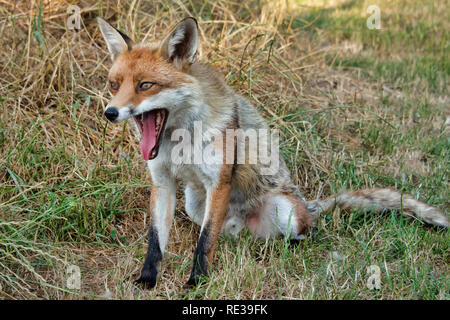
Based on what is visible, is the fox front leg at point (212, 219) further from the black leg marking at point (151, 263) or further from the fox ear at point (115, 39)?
the fox ear at point (115, 39)

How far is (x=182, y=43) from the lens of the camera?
354cm

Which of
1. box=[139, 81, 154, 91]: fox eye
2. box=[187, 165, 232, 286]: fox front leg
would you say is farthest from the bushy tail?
box=[139, 81, 154, 91]: fox eye


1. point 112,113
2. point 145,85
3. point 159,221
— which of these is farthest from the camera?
point 159,221

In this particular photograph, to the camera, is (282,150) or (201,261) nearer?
(201,261)

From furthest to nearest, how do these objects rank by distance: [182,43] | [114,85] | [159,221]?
[159,221], [182,43], [114,85]

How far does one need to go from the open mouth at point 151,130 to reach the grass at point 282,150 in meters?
0.74

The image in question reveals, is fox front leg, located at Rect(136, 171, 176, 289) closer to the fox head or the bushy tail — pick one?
the fox head

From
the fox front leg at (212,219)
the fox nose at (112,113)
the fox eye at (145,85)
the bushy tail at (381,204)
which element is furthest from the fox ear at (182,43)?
the bushy tail at (381,204)

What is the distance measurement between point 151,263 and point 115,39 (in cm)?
167

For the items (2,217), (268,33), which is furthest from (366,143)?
(2,217)

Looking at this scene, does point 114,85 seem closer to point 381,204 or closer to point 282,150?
point 282,150

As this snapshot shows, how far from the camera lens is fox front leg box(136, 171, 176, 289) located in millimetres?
3707

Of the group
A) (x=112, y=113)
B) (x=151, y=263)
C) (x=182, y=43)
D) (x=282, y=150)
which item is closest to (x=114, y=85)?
(x=112, y=113)

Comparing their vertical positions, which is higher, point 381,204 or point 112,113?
point 112,113
